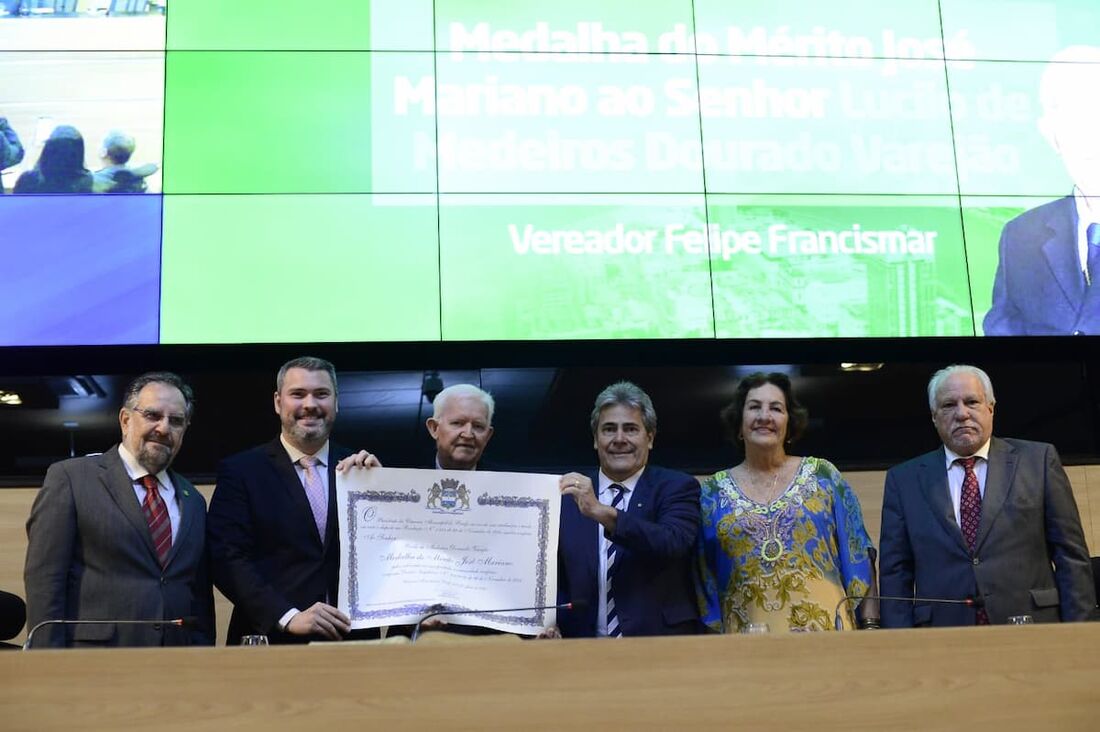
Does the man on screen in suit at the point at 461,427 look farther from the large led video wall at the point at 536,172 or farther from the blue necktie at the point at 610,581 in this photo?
the large led video wall at the point at 536,172

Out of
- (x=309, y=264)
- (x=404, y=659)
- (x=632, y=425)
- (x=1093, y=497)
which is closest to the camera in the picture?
(x=404, y=659)

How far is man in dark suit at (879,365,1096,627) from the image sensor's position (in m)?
3.45

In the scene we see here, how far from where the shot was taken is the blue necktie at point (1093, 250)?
529cm

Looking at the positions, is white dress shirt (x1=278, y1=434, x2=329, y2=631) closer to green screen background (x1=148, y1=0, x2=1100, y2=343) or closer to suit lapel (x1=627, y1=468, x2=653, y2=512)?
suit lapel (x1=627, y1=468, x2=653, y2=512)

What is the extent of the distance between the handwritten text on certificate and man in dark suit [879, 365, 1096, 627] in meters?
1.06

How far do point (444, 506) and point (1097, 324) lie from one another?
3.33 m

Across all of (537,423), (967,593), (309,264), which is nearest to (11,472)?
(309,264)

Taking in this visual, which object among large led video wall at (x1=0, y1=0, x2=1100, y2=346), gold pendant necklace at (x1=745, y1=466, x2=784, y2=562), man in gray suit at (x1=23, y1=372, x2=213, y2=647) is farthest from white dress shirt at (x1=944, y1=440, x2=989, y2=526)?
man in gray suit at (x1=23, y1=372, x2=213, y2=647)

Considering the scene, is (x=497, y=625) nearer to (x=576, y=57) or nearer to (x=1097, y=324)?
(x=576, y=57)

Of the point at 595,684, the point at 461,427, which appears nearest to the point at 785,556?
the point at 461,427

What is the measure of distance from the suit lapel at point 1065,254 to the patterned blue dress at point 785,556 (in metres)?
2.20

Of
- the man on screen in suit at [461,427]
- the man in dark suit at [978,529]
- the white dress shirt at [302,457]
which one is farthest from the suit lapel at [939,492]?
the white dress shirt at [302,457]

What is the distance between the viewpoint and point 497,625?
300cm

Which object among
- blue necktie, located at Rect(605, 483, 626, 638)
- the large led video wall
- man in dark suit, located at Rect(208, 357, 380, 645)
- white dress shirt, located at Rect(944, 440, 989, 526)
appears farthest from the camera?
the large led video wall
